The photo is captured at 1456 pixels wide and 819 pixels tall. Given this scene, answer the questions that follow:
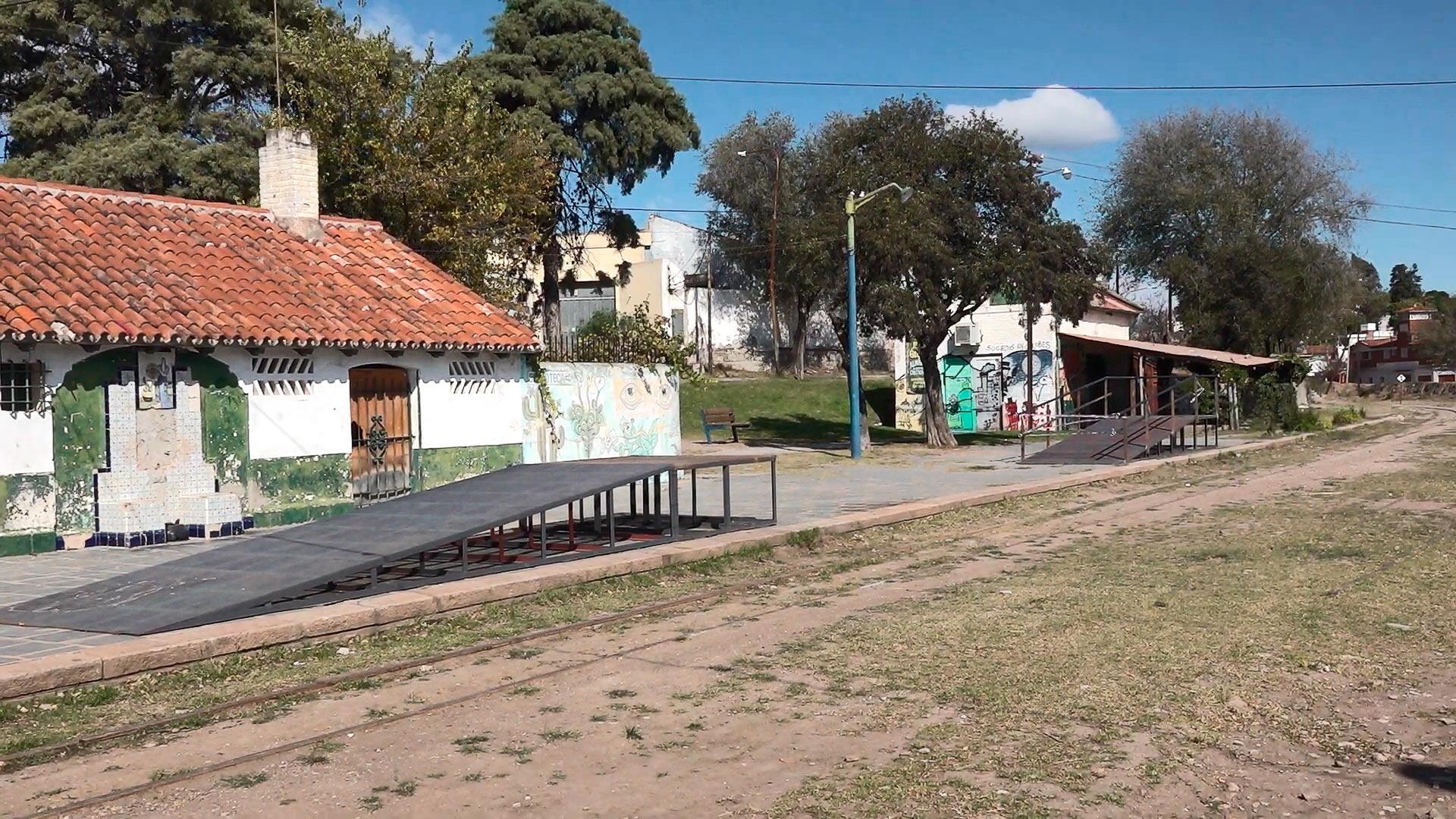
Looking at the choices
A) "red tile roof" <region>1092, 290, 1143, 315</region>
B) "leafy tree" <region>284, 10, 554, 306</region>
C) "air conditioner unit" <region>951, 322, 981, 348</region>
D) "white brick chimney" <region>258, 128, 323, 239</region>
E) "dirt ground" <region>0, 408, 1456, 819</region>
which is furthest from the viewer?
"red tile roof" <region>1092, 290, 1143, 315</region>

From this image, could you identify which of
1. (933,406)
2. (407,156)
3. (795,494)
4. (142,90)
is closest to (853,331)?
(933,406)

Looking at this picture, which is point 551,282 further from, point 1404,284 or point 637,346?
point 1404,284

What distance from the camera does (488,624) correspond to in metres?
10.3

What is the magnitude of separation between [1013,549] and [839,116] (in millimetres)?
48480

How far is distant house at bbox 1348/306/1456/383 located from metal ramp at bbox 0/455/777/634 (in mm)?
94102

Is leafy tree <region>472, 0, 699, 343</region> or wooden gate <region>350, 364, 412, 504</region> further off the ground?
leafy tree <region>472, 0, 699, 343</region>

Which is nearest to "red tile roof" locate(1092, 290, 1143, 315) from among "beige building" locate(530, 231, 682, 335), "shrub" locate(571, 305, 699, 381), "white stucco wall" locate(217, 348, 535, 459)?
"beige building" locate(530, 231, 682, 335)

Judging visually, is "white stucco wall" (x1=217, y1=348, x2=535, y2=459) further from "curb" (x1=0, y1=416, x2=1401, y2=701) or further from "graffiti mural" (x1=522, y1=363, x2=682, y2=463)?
"curb" (x1=0, y1=416, x2=1401, y2=701)

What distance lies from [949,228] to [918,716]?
2883 cm

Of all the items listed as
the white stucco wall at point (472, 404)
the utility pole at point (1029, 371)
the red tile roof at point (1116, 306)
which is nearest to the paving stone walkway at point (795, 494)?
the white stucco wall at point (472, 404)

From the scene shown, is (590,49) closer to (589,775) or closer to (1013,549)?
(1013,549)

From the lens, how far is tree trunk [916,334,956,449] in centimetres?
3672

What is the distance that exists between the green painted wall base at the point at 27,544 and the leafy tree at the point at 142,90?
710 inches

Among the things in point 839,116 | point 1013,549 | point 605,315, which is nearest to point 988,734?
point 1013,549
